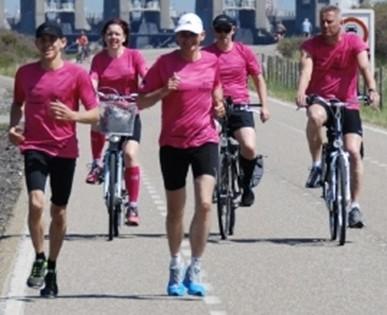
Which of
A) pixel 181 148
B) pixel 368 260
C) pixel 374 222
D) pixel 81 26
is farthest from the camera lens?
pixel 81 26

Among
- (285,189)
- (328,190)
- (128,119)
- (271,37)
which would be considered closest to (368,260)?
(328,190)

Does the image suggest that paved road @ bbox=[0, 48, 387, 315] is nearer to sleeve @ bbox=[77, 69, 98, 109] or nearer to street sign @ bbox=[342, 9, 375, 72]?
sleeve @ bbox=[77, 69, 98, 109]

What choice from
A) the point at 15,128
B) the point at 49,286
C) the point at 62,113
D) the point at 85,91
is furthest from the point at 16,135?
the point at 49,286

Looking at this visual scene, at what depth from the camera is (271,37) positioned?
115438 millimetres

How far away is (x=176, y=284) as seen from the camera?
11750 millimetres

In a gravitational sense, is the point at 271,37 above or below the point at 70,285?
below

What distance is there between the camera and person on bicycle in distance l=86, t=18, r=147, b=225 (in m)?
15.4

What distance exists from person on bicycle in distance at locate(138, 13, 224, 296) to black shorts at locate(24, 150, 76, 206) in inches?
27.8

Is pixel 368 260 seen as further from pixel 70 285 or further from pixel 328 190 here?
pixel 70 285

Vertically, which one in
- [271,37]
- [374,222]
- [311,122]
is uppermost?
[311,122]

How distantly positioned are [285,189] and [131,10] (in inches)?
3831

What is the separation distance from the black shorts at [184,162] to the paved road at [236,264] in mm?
866

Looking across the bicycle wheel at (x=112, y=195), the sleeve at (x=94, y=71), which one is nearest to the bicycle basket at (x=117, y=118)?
the bicycle wheel at (x=112, y=195)

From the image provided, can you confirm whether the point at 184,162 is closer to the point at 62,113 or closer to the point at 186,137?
the point at 186,137
